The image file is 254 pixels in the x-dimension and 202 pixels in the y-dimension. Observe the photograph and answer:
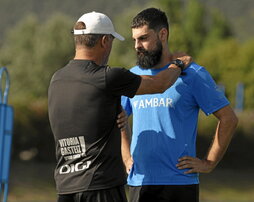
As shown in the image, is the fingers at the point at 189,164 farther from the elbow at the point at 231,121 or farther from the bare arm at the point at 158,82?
the bare arm at the point at 158,82

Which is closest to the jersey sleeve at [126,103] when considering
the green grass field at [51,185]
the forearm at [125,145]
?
the forearm at [125,145]

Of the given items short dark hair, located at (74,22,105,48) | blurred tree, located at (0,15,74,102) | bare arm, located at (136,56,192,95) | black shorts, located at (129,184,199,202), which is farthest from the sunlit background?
short dark hair, located at (74,22,105,48)

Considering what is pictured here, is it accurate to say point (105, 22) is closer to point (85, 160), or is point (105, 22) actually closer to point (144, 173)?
point (85, 160)

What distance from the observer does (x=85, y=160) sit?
15.0 ft

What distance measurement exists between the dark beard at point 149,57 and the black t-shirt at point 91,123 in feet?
2.14

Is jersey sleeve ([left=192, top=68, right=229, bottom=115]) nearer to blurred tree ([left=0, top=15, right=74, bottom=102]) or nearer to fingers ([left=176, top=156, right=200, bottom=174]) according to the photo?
fingers ([left=176, top=156, right=200, bottom=174])

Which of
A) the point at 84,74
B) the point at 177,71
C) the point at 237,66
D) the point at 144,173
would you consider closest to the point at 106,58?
the point at 84,74

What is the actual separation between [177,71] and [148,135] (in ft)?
1.74

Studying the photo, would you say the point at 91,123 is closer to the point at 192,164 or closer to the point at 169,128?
the point at 169,128

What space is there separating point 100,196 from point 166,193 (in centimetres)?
78

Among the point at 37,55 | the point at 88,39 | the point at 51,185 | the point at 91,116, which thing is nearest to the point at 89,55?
the point at 88,39

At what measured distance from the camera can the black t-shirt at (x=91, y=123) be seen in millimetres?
4555

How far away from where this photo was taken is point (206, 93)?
17.2 feet

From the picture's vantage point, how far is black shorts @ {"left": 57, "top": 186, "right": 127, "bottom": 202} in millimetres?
4547
